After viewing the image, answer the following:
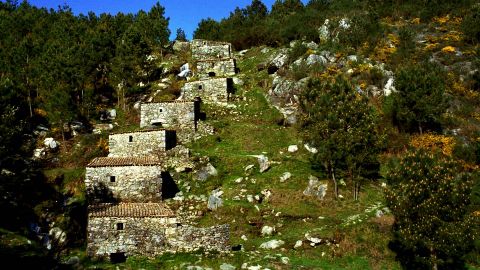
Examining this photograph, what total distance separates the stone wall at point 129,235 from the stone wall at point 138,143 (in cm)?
1421

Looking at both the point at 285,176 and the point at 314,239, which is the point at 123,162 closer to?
the point at 285,176

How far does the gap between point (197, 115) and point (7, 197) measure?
21406 millimetres

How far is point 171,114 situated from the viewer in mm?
46594

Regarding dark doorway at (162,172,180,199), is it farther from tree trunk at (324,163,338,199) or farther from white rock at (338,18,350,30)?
white rock at (338,18,350,30)

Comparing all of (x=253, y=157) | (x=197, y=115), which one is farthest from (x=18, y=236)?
(x=197, y=115)

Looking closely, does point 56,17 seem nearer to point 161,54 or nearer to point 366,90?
point 161,54

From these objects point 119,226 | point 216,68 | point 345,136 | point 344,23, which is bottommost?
point 119,226

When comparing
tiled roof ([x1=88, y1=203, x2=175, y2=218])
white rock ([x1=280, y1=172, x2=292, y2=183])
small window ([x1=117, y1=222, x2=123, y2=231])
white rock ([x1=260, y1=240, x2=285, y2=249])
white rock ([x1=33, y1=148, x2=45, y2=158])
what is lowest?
white rock ([x1=260, y1=240, x2=285, y2=249])

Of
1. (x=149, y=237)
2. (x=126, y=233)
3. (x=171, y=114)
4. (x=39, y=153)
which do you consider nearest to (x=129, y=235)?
(x=126, y=233)

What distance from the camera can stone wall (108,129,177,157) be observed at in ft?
135

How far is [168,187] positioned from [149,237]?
9.90 metres

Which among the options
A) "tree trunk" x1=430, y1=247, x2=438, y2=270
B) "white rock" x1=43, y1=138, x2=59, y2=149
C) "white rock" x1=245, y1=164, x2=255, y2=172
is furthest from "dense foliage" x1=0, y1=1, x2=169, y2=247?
"tree trunk" x1=430, y1=247, x2=438, y2=270

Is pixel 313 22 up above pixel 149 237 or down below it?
above

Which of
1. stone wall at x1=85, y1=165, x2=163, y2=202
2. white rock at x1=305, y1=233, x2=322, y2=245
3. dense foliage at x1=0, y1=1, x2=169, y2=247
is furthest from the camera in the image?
stone wall at x1=85, y1=165, x2=163, y2=202
